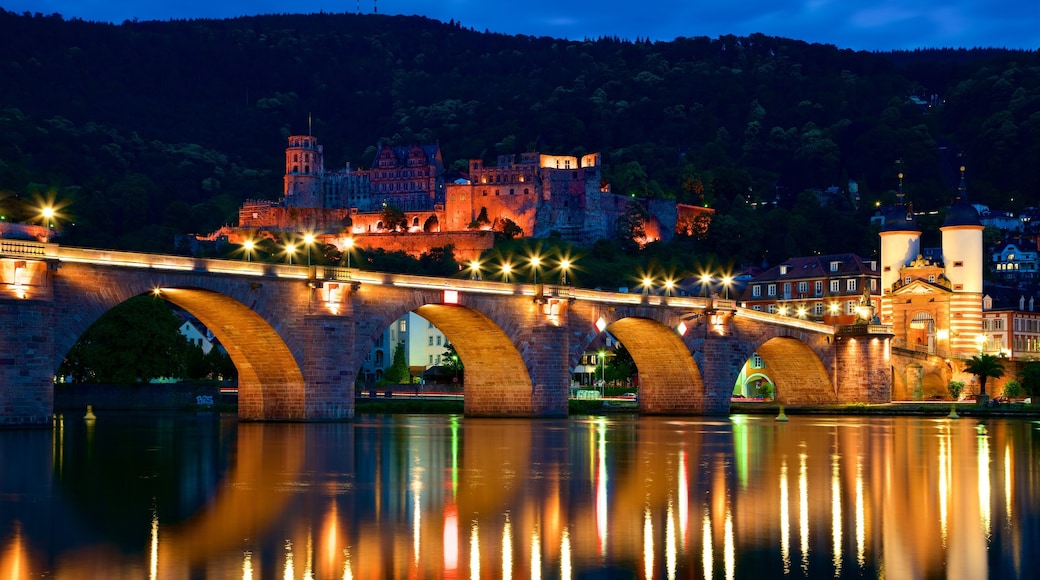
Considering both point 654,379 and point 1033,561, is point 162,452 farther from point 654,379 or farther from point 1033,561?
point 654,379

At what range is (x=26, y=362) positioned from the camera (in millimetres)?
52094

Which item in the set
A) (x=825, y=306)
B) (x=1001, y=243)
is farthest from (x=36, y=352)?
(x=1001, y=243)

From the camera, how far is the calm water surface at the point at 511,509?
2209cm

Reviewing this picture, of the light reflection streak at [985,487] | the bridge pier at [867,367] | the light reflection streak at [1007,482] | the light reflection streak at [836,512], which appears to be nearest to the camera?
the light reflection streak at [836,512]

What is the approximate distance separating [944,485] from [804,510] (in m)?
6.90

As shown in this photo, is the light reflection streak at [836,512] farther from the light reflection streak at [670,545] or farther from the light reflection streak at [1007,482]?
the light reflection streak at [1007,482]

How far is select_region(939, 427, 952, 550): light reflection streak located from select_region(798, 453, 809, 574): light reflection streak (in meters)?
2.24

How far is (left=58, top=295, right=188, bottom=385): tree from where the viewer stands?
319 feet

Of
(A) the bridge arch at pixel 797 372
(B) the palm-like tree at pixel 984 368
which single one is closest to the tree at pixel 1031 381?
(B) the palm-like tree at pixel 984 368

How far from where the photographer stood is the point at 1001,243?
181 meters

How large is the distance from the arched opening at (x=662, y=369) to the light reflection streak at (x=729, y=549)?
55.7m

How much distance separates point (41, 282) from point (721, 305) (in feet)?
144

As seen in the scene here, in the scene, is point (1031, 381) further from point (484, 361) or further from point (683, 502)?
point (683, 502)

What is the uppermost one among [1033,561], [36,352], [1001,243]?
[1001,243]
